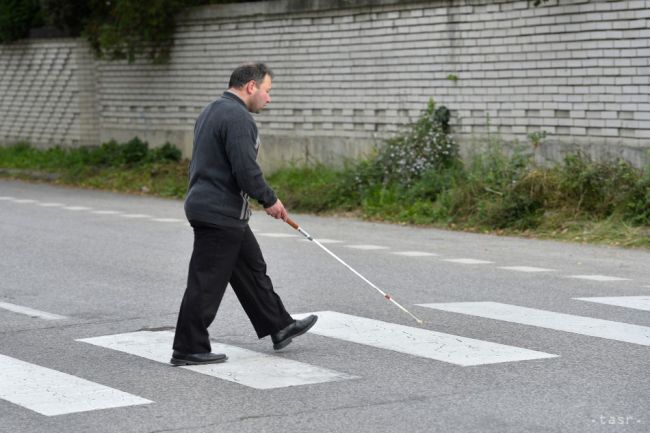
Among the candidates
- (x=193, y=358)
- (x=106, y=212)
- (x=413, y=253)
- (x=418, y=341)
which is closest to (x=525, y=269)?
(x=413, y=253)

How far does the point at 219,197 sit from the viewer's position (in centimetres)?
805

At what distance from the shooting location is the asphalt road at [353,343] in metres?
6.61

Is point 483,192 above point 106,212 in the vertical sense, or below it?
above

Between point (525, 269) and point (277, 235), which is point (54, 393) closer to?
point (525, 269)

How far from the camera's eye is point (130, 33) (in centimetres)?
2664

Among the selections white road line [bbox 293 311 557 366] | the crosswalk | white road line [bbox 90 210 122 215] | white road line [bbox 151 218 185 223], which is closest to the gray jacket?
the crosswalk

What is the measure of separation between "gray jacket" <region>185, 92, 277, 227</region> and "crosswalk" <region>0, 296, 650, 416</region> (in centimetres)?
96

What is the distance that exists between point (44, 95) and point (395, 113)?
12.6 metres

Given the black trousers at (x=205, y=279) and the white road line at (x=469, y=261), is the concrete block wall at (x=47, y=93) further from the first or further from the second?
the black trousers at (x=205, y=279)

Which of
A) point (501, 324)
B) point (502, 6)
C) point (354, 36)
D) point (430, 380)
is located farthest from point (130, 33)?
point (430, 380)

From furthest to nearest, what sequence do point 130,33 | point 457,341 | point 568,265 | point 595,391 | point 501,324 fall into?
1. point 130,33
2. point 568,265
3. point 501,324
4. point 457,341
5. point 595,391

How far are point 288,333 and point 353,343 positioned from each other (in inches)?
20.0

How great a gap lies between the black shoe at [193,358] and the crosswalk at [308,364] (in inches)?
1.9

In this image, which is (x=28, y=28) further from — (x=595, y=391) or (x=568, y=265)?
(x=595, y=391)
